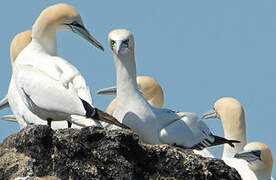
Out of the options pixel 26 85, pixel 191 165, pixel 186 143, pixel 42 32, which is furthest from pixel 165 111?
pixel 191 165

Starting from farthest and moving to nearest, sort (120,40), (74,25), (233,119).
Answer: (233,119)
(74,25)
(120,40)

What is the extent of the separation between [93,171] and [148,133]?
370 cm

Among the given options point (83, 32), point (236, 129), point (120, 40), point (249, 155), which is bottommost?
point (236, 129)

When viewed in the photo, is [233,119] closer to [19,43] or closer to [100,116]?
[19,43]

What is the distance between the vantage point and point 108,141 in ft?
21.2

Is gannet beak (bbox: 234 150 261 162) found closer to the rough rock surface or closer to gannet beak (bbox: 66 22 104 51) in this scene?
gannet beak (bbox: 66 22 104 51)

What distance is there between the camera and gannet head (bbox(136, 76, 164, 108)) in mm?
15586

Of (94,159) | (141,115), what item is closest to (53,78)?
(141,115)

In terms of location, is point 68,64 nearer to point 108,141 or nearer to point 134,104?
point 134,104

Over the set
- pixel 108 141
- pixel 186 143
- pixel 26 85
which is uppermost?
pixel 108 141

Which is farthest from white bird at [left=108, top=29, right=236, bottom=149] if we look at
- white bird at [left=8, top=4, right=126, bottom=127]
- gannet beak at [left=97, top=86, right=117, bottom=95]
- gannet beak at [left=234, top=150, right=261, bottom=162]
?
gannet beak at [left=97, top=86, right=117, bottom=95]

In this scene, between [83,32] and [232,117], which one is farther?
[232,117]

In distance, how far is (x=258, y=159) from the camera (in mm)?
13328

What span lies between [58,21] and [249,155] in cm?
299
